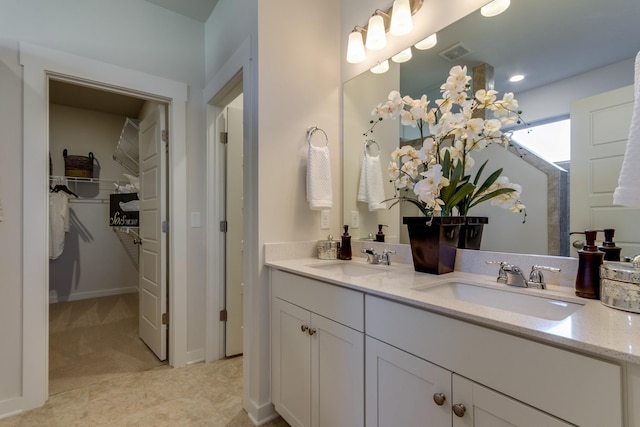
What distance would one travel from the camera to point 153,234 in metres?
2.46

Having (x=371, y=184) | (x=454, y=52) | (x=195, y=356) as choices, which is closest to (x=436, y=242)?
(x=371, y=184)

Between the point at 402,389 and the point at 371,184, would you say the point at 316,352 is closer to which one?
the point at 402,389

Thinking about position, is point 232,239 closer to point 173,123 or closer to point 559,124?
point 173,123

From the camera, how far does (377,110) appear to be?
1.46 metres

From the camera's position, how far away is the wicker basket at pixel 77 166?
12.4 ft

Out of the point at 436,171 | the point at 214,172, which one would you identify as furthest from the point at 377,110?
the point at 214,172

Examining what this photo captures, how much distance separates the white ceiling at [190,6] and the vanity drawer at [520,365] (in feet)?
7.99

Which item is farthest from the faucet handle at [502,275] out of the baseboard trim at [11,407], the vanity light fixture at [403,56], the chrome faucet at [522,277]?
Result: the baseboard trim at [11,407]

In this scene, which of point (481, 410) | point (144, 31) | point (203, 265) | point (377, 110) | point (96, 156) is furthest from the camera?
point (96, 156)

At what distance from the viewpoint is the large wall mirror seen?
3.28ft

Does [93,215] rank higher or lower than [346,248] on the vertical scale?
higher

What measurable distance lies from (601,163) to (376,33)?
4.03 ft

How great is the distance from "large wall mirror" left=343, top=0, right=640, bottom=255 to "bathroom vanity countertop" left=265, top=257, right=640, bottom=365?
0.26 m

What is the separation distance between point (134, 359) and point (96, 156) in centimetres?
311
